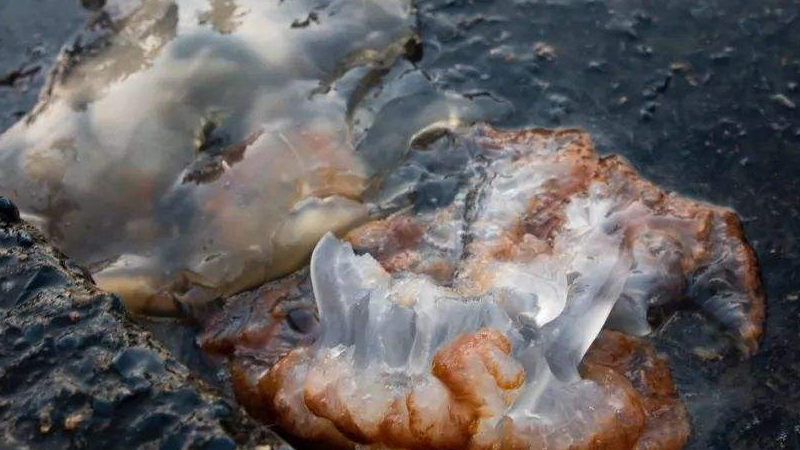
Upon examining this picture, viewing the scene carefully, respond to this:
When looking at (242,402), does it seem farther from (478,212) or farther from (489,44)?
(489,44)

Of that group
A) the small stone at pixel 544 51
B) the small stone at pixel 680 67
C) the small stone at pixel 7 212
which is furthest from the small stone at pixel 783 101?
the small stone at pixel 7 212

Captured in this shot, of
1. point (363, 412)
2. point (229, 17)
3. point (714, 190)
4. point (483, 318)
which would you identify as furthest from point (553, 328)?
point (229, 17)

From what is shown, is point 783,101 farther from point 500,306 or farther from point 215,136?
point 215,136

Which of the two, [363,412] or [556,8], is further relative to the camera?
[556,8]

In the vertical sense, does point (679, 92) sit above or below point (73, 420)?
below

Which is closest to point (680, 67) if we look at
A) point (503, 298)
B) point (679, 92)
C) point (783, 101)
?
point (679, 92)

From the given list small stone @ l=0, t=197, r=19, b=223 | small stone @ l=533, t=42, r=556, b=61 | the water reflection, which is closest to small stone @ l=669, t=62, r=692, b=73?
small stone @ l=533, t=42, r=556, b=61
